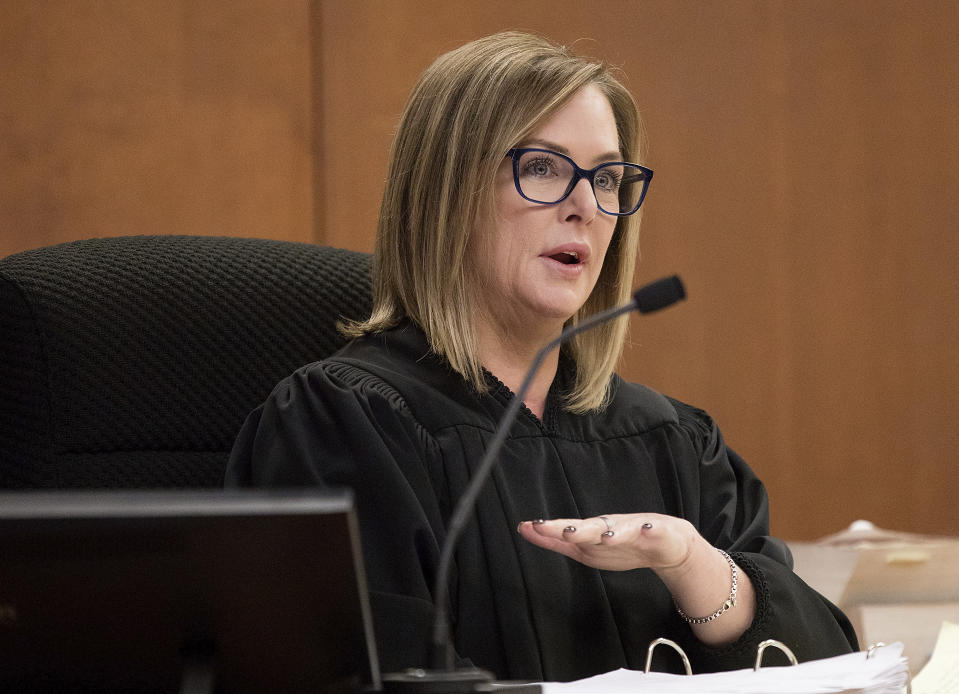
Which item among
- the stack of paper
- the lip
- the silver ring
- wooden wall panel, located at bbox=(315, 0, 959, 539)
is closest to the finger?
the silver ring

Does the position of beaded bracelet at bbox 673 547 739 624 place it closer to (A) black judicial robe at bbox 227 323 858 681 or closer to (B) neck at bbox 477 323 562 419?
(A) black judicial robe at bbox 227 323 858 681

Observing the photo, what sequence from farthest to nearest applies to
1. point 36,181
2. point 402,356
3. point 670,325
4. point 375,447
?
1. point 670,325
2. point 36,181
3. point 402,356
4. point 375,447

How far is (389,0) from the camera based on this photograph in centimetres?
263

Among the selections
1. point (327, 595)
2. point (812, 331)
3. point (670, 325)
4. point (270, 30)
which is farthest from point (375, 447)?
point (812, 331)

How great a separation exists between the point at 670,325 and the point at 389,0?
104 cm

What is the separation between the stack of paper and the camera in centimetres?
92

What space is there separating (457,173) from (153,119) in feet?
3.62

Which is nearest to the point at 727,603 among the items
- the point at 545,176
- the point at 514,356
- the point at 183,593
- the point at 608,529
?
the point at 608,529

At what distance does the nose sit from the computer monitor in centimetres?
83

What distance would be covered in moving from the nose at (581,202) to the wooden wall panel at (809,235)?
143cm

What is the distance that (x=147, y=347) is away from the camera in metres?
1.44

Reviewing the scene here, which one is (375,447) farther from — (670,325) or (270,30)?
(670,325)

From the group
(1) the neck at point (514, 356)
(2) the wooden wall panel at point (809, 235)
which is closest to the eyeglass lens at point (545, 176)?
(1) the neck at point (514, 356)

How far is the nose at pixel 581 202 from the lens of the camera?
1.45 meters
